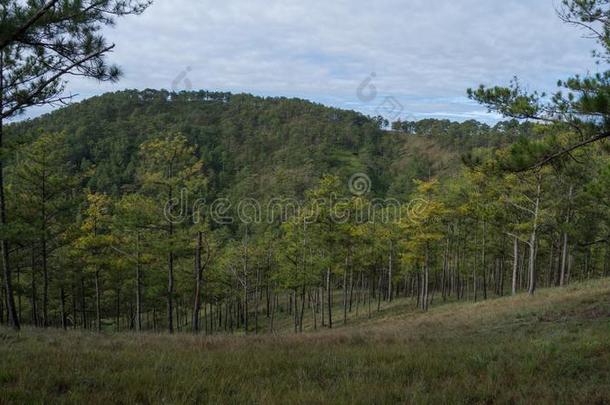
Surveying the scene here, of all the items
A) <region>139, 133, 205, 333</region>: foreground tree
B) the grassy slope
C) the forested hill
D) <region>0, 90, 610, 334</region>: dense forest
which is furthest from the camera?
the forested hill

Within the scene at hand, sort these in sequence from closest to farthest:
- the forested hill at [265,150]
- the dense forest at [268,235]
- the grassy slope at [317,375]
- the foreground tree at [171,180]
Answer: the grassy slope at [317,375], the dense forest at [268,235], the foreground tree at [171,180], the forested hill at [265,150]

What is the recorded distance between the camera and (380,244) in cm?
4394

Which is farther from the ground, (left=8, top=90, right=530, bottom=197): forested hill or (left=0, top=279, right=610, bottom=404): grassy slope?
(left=8, top=90, right=530, bottom=197): forested hill

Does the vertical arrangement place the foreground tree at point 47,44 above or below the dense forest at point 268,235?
above

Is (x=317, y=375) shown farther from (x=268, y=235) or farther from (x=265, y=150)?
(x=265, y=150)

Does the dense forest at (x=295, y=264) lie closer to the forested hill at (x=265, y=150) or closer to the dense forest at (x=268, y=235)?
the dense forest at (x=268, y=235)

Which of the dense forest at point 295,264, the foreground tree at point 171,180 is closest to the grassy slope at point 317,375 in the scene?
the dense forest at point 295,264

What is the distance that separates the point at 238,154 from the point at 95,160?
53158mm

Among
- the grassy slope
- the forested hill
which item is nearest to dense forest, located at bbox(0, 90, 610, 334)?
the grassy slope

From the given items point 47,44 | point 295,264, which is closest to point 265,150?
point 295,264

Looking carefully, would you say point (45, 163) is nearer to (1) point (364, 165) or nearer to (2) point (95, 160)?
(2) point (95, 160)

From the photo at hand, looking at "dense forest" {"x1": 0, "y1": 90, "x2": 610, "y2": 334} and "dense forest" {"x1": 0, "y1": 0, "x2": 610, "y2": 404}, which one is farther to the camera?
"dense forest" {"x1": 0, "y1": 90, "x2": 610, "y2": 334}

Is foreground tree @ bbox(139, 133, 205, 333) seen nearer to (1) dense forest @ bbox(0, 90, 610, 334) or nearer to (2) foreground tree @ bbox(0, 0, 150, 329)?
(1) dense forest @ bbox(0, 90, 610, 334)

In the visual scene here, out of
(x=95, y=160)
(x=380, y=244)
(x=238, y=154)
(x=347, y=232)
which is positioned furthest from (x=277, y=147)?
(x=347, y=232)
